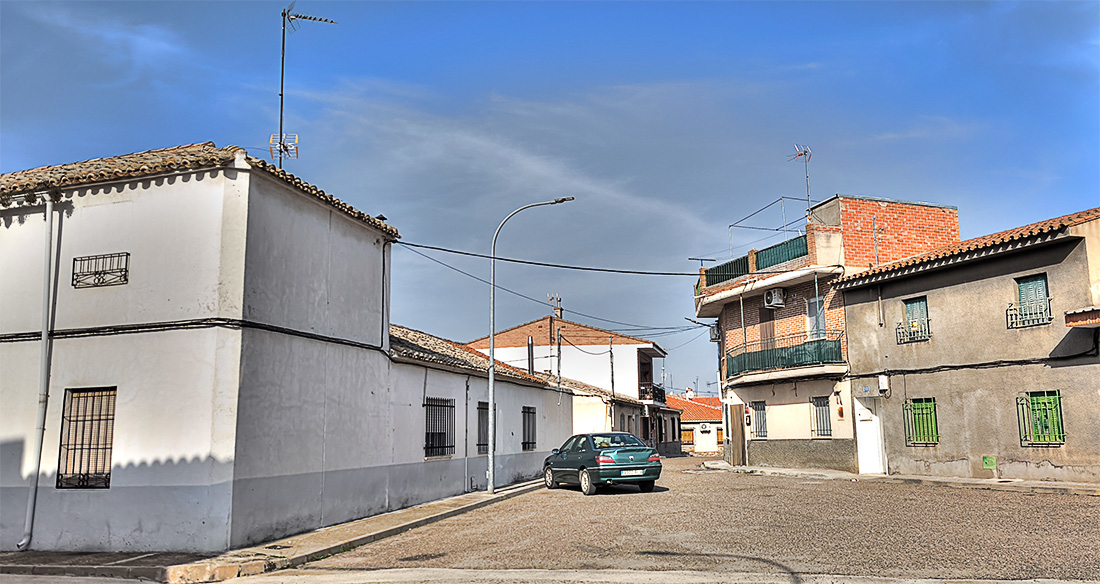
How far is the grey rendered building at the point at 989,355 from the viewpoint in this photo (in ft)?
63.1

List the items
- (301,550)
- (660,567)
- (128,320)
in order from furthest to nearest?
1. (128,320)
2. (301,550)
3. (660,567)

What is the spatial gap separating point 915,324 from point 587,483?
1129 centimetres

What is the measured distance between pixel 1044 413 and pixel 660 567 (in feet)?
51.6

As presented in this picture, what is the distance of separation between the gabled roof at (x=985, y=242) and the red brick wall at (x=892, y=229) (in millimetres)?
2046

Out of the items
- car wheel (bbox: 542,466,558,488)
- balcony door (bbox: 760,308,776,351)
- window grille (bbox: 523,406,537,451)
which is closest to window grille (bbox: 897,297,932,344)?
balcony door (bbox: 760,308,776,351)

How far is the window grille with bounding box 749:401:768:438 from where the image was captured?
101ft

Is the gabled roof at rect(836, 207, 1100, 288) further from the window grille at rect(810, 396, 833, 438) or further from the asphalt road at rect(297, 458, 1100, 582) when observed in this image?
the asphalt road at rect(297, 458, 1100, 582)

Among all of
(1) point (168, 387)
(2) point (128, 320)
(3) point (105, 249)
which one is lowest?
(1) point (168, 387)

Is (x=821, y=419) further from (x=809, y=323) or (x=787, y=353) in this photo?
(x=809, y=323)

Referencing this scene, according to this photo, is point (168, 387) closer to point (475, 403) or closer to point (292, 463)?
point (292, 463)

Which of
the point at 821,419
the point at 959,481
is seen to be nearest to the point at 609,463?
the point at 959,481

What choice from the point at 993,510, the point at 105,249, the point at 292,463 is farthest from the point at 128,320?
the point at 993,510

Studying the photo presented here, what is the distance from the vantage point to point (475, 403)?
2119 cm

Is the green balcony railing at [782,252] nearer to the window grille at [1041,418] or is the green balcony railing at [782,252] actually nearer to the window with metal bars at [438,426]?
the window grille at [1041,418]
